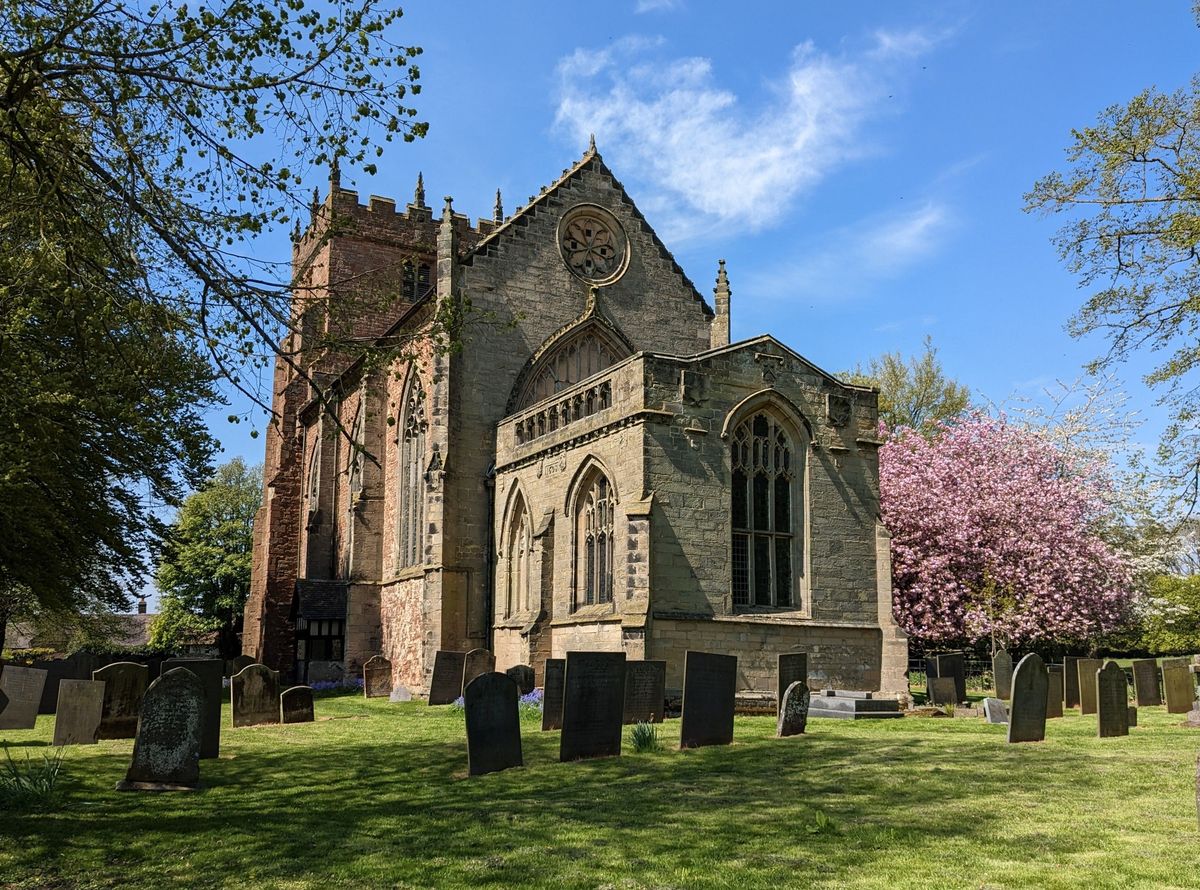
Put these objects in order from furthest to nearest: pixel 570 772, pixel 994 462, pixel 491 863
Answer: pixel 994 462 < pixel 570 772 < pixel 491 863

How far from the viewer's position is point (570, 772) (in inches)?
464

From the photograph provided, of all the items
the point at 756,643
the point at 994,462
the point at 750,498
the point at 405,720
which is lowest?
the point at 405,720

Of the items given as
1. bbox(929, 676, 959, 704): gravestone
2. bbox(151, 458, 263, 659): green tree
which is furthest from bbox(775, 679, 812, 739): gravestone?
bbox(151, 458, 263, 659): green tree

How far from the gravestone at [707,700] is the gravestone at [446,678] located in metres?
8.91


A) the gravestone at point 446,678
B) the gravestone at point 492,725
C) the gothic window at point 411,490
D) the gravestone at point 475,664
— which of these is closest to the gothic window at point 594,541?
the gravestone at point 475,664

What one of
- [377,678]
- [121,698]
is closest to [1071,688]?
[377,678]

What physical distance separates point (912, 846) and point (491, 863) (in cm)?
314

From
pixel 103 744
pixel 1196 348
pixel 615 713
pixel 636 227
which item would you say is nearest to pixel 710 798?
pixel 615 713

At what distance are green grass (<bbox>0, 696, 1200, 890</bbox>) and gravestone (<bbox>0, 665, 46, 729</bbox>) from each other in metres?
5.20

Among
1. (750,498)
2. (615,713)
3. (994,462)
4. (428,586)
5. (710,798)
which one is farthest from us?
(994,462)

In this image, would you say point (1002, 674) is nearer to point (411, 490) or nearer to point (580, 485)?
point (580, 485)

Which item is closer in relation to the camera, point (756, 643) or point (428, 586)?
point (756, 643)

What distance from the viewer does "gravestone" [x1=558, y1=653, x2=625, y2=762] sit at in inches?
498

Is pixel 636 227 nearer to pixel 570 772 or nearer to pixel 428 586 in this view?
pixel 428 586
